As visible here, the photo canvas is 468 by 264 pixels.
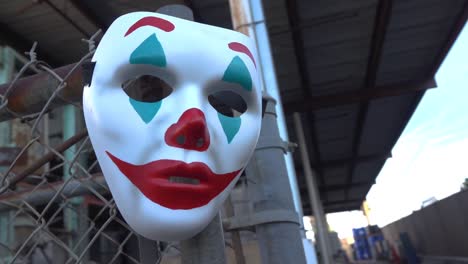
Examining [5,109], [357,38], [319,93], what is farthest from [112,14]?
[5,109]

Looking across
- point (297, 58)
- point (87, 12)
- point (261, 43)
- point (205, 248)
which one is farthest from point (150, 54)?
point (297, 58)

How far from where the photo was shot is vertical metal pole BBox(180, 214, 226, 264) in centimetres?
64

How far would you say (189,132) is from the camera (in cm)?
59

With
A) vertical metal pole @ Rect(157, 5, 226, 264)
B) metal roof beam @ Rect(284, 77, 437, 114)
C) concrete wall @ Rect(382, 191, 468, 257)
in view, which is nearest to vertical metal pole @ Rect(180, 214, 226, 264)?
vertical metal pole @ Rect(157, 5, 226, 264)

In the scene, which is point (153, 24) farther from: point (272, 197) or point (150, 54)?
point (272, 197)

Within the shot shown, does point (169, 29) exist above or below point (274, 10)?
below

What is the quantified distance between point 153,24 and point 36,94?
384 millimetres

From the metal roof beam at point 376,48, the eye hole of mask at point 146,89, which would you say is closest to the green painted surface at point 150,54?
the eye hole of mask at point 146,89

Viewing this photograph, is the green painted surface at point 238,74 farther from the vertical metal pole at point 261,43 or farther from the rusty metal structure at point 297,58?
the rusty metal structure at point 297,58

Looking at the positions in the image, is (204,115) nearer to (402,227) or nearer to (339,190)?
(402,227)

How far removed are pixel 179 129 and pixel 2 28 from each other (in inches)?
251

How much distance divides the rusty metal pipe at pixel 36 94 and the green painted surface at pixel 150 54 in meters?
0.28

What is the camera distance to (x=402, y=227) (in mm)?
14250

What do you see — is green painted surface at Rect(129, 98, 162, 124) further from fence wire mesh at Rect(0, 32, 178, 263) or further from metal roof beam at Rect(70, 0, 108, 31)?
metal roof beam at Rect(70, 0, 108, 31)
